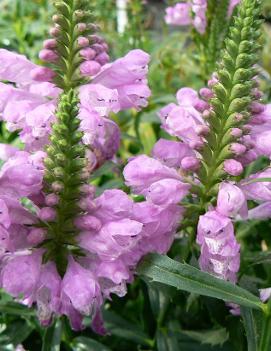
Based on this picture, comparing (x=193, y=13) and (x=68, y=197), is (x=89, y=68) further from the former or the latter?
(x=193, y=13)

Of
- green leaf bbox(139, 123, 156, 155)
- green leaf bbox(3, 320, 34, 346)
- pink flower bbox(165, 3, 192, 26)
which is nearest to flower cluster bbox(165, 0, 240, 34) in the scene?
pink flower bbox(165, 3, 192, 26)

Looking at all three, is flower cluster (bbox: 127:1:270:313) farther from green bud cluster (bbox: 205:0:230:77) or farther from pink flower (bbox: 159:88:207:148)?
green bud cluster (bbox: 205:0:230:77)

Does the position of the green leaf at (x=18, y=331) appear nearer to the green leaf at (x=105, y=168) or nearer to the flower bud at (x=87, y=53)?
the green leaf at (x=105, y=168)

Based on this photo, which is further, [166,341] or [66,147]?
[166,341]

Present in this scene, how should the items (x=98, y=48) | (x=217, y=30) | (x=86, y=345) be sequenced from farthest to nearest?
(x=217, y=30) < (x=86, y=345) < (x=98, y=48)

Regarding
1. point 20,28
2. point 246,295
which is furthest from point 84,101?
point 20,28

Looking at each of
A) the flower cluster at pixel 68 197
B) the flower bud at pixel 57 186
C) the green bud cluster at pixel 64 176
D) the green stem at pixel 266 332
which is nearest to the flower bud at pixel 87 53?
the flower cluster at pixel 68 197

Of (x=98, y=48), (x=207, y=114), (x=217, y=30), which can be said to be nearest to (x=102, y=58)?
(x=98, y=48)
